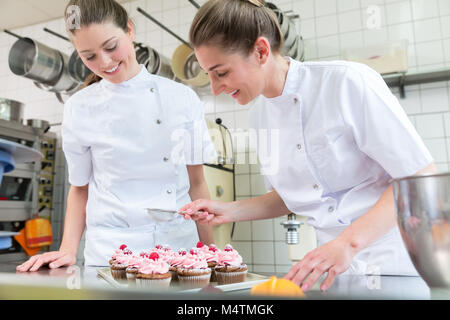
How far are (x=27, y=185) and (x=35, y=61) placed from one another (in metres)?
1.06

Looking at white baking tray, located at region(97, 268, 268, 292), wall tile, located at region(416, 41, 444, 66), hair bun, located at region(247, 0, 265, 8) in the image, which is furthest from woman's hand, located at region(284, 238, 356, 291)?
wall tile, located at region(416, 41, 444, 66)

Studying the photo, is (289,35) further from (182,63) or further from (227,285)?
(227,285)

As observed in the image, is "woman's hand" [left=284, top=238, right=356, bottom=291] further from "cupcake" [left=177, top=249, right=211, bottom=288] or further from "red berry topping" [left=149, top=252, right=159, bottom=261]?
"red berry topping" [left=149, top=252, right=159, bottom=261]

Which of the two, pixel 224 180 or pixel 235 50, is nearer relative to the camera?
pixel 235 50

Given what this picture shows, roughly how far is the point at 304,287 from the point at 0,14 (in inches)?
183

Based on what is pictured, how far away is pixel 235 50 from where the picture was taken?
1.12 m

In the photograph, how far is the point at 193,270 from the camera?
3.40 feet

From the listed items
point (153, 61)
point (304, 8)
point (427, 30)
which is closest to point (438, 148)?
point (427, 30)

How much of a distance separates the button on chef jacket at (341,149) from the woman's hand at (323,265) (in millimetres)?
298

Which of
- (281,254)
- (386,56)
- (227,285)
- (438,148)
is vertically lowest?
(281,254)

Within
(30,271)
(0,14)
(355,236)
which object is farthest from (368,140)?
(0,14)

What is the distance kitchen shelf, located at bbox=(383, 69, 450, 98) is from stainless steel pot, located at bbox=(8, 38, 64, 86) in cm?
272

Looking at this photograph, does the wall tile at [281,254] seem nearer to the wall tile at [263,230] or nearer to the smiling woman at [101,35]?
the wall tile at [263,230]

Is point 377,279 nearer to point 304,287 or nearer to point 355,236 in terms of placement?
point 355,236
